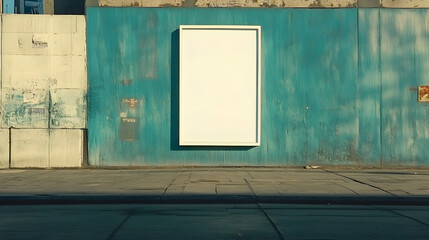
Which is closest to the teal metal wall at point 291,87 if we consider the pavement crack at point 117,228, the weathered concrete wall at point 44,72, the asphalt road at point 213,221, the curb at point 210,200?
A: the weathered concrete wall at point 44,72

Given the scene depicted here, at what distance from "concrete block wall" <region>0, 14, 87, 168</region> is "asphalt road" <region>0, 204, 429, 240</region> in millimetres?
8256

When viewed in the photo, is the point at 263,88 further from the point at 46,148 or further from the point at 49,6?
the point at 49,6

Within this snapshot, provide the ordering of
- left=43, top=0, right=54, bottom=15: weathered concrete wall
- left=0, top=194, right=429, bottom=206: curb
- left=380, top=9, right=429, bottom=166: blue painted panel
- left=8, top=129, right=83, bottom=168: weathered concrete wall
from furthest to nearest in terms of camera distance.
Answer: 1. left=43, top=0, right=54, bottom=15: weathered concrete wall
2. left=380, top=9, right=429, bottom=166: blue painted panel
3. left=8, top=129, right=83, bottom=168: weathered concrete wall
4. left=0, top=194, right=429, bottom=206: curb

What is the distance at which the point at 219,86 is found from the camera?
836 inches

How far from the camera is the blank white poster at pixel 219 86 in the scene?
836 inches

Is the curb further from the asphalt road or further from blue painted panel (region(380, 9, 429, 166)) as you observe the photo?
blue painted panel (region(380, 9, 429, 166))

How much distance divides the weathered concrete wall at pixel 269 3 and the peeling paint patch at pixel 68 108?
3154 mm

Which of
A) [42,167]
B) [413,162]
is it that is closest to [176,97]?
[42,167]

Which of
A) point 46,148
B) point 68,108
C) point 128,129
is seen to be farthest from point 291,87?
point 46,148

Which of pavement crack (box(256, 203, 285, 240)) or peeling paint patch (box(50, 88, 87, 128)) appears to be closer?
pavement crack (box(256, 203, 285, 240))

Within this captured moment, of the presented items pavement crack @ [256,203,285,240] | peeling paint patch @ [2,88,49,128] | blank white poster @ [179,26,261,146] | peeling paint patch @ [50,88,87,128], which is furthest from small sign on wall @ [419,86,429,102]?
peeling paint patch @ [2,88,49,128]

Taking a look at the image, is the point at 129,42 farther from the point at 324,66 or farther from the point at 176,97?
the point at 324,66

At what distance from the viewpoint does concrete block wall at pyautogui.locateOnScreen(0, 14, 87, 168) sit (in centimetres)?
2125

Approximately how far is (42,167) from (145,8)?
644cm
